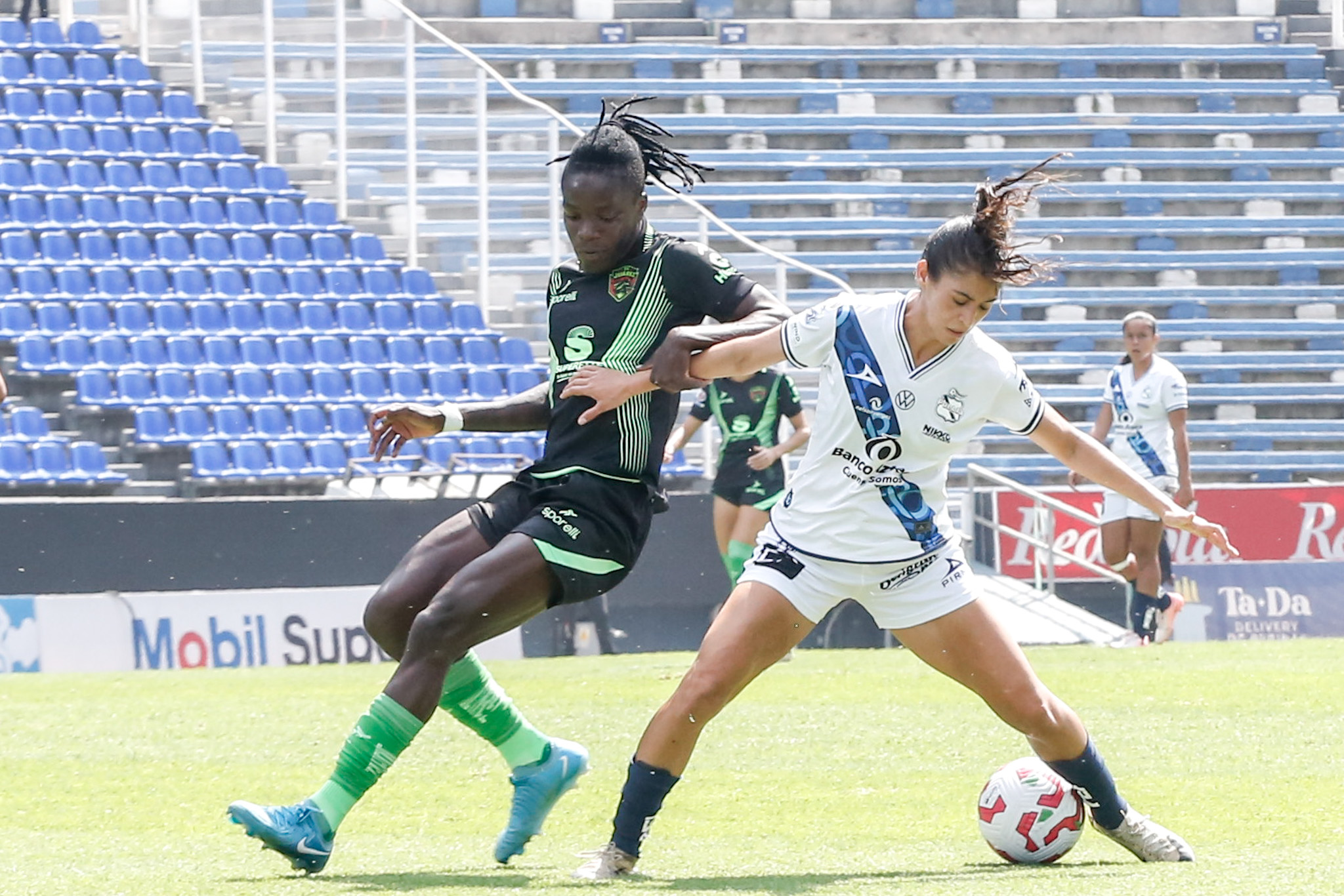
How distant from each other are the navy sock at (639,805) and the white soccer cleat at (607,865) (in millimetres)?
17

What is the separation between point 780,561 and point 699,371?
59cm

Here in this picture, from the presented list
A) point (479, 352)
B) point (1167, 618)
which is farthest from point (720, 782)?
point (479, 352)

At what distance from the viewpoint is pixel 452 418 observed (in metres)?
5.89

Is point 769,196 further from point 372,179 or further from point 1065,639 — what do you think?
point 1065,639

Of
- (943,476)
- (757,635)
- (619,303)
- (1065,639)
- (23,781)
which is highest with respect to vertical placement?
(619,303)

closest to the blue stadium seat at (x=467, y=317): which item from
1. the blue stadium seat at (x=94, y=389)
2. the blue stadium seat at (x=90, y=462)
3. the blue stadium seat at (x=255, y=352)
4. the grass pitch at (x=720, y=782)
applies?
the blue stadium seat at (x=255, y=352)

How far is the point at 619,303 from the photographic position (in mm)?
5613

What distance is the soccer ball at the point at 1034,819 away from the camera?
18.1 ft

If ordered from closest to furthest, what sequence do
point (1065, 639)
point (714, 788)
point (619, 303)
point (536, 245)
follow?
point (619, 303), point (714, 788), point (1065, 639), point (536, 245)

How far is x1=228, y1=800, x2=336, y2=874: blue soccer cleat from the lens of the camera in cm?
496

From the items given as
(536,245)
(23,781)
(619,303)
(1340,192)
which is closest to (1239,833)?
(619,303)

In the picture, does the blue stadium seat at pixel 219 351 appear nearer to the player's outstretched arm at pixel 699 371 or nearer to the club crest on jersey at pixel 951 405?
the player's outstretched arm at pixel 699 371

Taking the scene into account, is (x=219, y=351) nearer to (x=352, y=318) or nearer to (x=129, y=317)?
(x=129, y=317)

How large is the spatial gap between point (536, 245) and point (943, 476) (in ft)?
42.8
